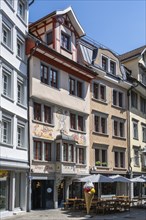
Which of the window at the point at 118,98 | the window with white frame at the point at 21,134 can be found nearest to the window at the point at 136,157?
the window at the point at 118,98

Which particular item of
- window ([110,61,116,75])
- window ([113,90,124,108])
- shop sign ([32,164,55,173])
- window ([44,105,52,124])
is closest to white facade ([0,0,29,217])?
shop sign ([32,164,55,173])

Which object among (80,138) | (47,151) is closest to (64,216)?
(47,151)

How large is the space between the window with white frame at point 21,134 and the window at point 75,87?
6.33m

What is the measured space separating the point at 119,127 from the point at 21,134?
44.2 feet

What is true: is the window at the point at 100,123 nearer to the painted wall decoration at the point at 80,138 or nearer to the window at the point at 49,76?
the painted wall decoration at the point at 80,138

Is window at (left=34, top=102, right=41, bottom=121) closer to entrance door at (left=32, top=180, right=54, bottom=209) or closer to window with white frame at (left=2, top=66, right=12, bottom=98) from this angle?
window with white frame at (left=2, top=66, right=12, bottom=98)

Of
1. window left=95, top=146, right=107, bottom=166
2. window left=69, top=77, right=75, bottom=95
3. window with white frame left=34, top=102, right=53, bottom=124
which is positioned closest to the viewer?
window with white frame left=34, top=102, right=53, bottom=124

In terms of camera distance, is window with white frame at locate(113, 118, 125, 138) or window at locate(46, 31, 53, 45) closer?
window at locate(46, 31, 53, 45)

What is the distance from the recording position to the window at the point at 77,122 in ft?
99.7

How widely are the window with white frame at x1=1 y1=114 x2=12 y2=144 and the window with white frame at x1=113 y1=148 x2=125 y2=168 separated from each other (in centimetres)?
1419

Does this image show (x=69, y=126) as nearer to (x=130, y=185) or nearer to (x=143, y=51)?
(x=130, y=185)

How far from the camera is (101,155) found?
33.5 m

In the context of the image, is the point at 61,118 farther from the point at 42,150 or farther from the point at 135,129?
the point at 135,129

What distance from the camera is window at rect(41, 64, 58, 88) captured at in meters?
27.7
